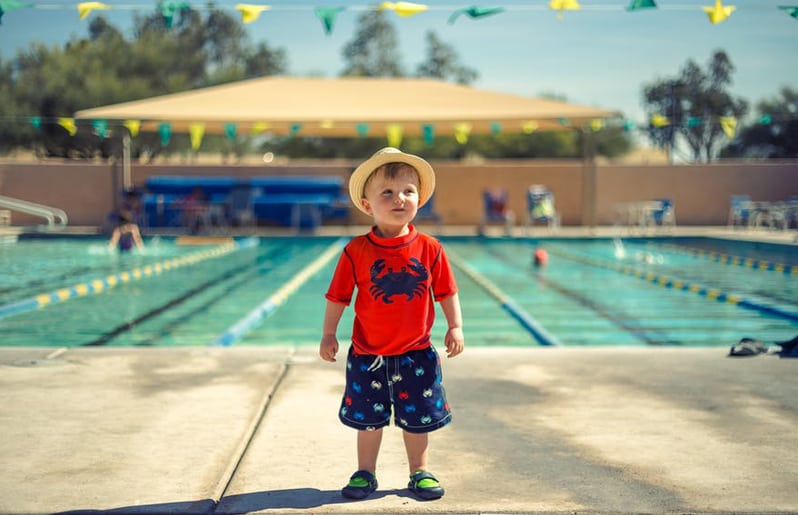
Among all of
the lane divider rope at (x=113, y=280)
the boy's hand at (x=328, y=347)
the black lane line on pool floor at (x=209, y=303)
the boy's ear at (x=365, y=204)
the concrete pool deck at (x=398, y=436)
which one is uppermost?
the boy's ear at (x=365, y=204)

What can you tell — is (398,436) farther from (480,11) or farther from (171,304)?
(171,304)

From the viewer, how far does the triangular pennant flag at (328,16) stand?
817 centimetres

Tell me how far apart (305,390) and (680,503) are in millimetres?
2138

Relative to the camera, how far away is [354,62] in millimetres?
57406

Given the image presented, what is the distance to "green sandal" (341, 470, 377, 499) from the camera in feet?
10.0

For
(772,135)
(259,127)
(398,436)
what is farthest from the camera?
(772,135)

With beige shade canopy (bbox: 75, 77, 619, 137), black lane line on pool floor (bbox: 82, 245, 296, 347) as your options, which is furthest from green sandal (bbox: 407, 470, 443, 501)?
beige shade canopy (bbox: 75, 77, 619, 137)

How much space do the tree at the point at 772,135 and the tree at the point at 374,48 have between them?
2474 cm

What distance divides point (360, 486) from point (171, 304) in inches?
282

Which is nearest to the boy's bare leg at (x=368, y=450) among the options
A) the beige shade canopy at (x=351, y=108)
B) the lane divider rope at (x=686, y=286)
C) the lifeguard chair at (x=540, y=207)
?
the lane divider rope at (x=686, y=286)

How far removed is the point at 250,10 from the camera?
27.2ft

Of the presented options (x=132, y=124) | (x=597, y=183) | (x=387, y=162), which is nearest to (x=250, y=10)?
(x=387, y=162)

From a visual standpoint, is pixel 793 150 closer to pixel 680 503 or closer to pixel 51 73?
pixel 51 73

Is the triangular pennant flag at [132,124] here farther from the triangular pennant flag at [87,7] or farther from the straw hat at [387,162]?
the straw hat at [387,162]
